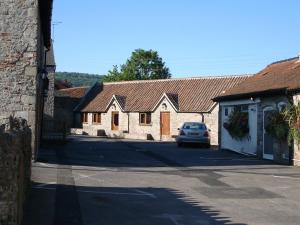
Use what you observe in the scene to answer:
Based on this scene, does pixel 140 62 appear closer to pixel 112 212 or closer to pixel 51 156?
pixel 51 156

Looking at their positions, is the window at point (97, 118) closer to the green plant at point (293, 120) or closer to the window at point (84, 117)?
the window at point (84, 117)

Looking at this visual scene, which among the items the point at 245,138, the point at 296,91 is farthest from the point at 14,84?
the point at 245,138

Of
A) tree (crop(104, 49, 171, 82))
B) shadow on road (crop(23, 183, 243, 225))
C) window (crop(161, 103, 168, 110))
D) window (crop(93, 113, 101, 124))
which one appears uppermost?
tree (crop(104, 49, 171, 82))

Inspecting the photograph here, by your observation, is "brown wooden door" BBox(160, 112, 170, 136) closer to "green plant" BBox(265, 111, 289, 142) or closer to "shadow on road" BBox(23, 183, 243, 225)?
"green plant" BBox(265, 111, 289, 142)

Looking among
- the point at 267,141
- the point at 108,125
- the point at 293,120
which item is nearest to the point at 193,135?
the point at 267,141

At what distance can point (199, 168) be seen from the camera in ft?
64.8

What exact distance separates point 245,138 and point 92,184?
47.3ft

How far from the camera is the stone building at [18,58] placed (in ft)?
60.5

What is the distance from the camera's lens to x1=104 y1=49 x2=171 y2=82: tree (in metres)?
90.3

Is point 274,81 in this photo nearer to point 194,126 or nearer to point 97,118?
point 194,126

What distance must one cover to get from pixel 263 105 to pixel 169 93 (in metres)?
23.9

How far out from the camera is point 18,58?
60.6 feet

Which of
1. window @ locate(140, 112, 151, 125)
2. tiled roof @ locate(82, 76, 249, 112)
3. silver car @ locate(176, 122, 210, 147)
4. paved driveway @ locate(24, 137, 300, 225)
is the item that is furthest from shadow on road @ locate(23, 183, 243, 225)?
window @ locate(140, 112, 151, 125)

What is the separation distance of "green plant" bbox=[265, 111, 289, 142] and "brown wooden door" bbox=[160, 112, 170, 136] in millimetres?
23794
